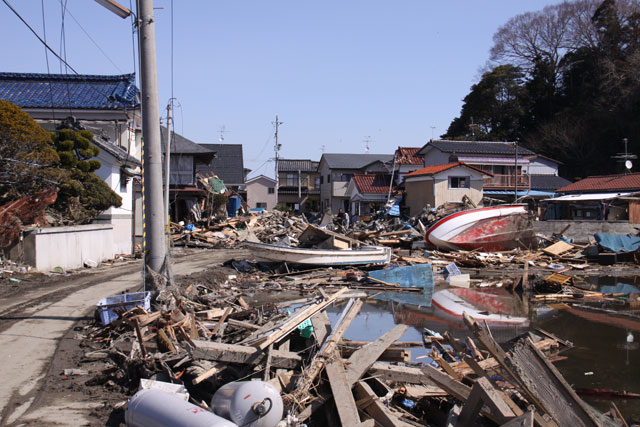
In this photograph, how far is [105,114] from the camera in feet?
80.8

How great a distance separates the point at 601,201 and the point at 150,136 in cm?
3226

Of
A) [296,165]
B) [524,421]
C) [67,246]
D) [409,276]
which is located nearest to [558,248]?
[409,276]

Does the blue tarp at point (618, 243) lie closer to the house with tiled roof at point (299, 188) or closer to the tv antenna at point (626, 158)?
the tv antenna at point (626, 158)

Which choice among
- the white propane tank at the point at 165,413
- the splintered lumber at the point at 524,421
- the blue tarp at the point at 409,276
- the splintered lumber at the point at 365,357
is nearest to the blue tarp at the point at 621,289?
the blue tarp at the point at 409,276

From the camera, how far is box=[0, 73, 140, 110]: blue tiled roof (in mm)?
24797

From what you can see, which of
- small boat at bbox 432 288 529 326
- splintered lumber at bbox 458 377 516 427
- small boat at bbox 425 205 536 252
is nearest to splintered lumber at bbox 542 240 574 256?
small boat at bbox 425 205 536 252

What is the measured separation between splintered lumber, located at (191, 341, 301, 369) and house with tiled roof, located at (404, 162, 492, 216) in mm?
29986

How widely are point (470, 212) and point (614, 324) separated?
12860 millimetres

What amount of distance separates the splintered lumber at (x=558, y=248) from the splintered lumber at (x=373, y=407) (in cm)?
2094

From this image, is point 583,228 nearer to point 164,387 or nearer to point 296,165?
point 164,387

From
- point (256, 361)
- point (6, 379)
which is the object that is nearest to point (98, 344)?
point (6, 379)

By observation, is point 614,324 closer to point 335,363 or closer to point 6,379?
point 335,363

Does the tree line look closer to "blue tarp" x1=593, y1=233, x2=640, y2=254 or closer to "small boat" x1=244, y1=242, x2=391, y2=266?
"blue tarp" x1=593, y1=233, x2=640, y2=254

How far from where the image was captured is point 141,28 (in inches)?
392
